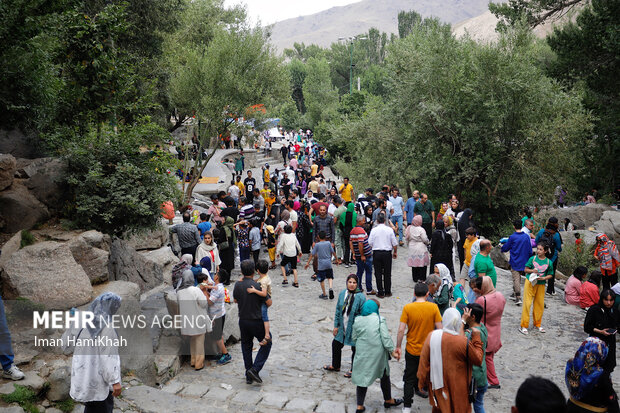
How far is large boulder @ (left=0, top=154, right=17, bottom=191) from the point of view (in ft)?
32.1

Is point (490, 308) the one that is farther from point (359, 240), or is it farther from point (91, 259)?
point (91, 259)

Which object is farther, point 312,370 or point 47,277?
point 47,277

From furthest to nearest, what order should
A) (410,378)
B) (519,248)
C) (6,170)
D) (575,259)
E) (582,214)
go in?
(582,214)
(575,259)
(519,248)
(6,170)
(410,378)

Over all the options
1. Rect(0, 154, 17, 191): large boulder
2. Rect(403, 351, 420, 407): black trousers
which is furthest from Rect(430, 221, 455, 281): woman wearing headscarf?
Rect(0, 154, 17, 191): large boulder

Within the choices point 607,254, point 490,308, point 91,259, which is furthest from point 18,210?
point 607,254

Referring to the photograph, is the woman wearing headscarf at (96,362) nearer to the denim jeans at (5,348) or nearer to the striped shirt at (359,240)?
the denim jeans at (5,348)

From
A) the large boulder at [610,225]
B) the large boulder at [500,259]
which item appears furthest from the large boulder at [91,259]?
the large boulder at [610,225]

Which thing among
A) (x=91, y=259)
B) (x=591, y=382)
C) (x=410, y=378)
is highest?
(x=91, y=259)

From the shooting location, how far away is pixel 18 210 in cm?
976

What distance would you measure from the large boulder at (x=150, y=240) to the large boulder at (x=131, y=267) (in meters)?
1.38

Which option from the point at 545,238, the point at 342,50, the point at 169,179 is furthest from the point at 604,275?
the point at 342,50

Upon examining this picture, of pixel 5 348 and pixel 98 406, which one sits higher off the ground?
pixel 5 348

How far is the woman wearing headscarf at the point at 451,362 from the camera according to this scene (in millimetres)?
5387

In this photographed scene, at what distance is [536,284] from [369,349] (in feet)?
14.8
